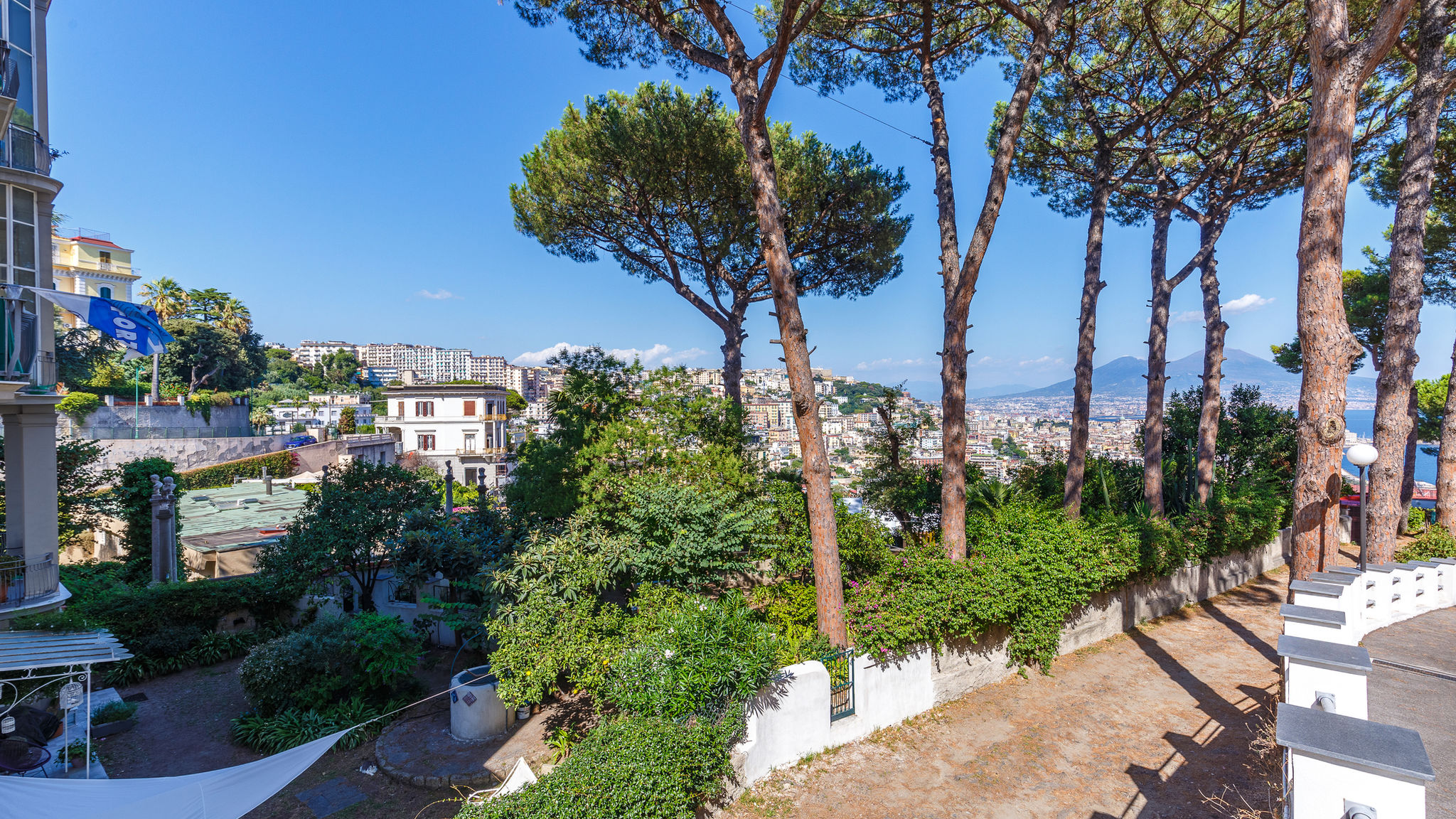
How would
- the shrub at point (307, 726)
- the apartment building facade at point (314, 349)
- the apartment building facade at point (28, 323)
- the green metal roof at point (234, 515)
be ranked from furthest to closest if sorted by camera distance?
the apartment building facade at point (314, 349) < the green metal roof at point (234, 515) < the apartment building facade at point (28, 323) < the shrub at point (307, 726)

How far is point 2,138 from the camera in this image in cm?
805

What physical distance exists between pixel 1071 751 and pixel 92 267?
59.7 m

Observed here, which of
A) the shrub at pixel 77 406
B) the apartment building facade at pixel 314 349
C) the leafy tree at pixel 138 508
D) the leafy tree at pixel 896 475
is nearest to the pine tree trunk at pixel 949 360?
the leafy tree at pixel 896 475

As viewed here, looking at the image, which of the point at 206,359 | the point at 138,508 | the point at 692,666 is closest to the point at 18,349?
the point at 138,508

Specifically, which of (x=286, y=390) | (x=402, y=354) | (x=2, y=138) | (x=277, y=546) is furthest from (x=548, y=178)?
(x=402, y=354)

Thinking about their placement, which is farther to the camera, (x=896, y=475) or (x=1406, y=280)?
(x=896, y=475)

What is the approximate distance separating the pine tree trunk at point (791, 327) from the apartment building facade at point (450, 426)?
112 ft

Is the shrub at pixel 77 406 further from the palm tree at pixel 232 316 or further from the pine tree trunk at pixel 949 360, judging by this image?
the pine tree trunk at pixel 949 360

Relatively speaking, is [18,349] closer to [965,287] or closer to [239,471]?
[965,287]

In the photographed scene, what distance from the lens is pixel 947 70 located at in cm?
1063

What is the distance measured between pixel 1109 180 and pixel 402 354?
188m

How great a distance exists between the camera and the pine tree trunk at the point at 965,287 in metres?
8.34

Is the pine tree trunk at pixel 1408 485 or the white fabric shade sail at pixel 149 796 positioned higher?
the pine tree trunk at pixel 1408 485

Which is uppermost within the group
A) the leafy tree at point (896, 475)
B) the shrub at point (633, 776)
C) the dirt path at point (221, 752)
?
the leafy tree at point (896, 475)
